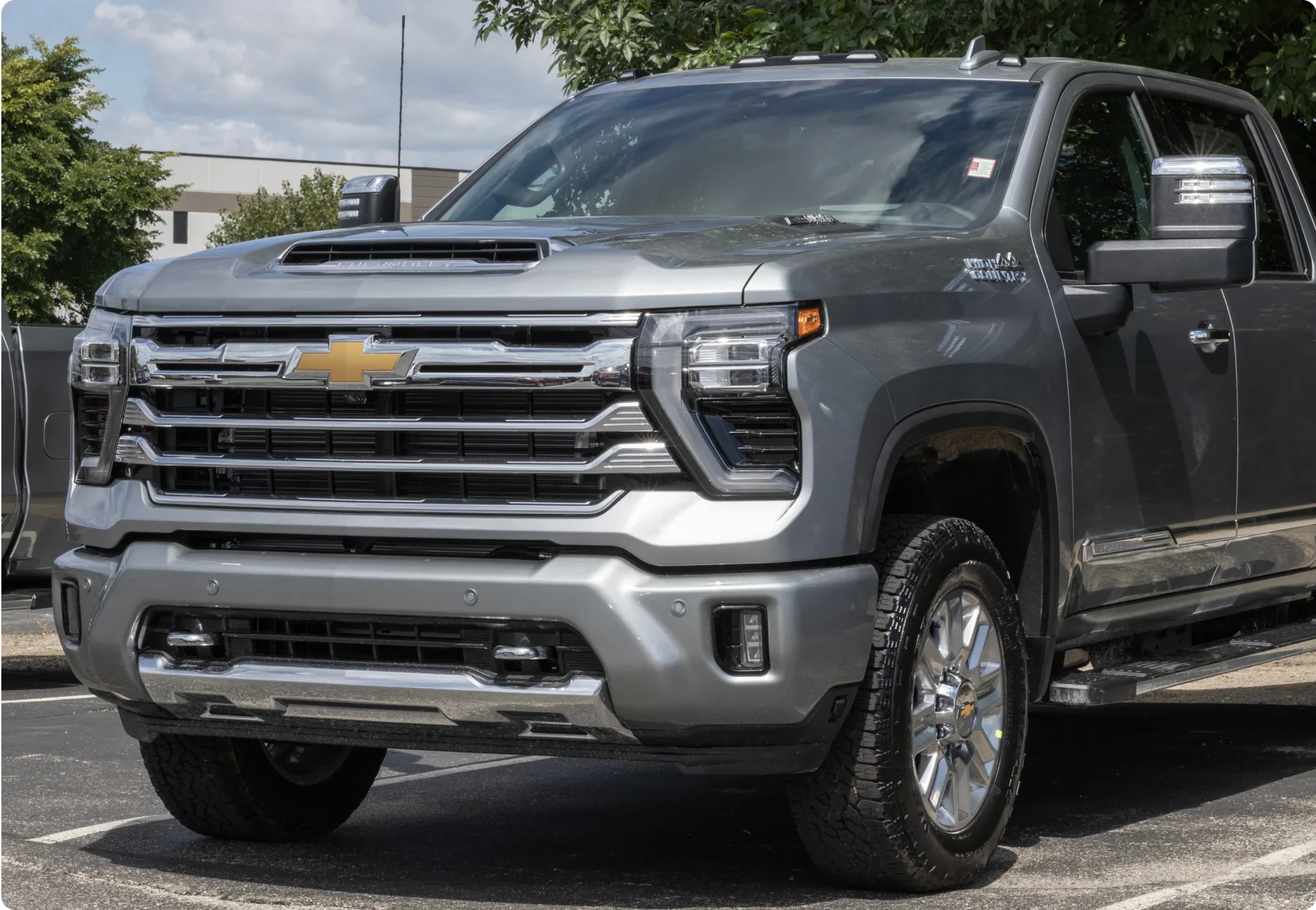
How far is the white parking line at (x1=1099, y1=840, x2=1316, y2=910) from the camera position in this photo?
4.79 metres

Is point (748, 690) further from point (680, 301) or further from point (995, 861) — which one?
point (995, 861)

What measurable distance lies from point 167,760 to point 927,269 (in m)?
2.44

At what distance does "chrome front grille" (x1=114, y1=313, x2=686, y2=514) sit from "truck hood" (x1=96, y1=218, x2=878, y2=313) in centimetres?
4

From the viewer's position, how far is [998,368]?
5113mm

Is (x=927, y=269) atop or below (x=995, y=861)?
atop

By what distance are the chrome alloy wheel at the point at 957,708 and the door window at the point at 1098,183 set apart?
117 cm

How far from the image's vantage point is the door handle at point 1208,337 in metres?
6.03

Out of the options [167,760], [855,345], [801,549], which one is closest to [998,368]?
[855,345]

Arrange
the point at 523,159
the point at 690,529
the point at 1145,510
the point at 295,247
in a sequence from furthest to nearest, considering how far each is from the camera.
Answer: the point at 523,159 < the point at 1145,510 < the point at 295,247 < the point at 690,529

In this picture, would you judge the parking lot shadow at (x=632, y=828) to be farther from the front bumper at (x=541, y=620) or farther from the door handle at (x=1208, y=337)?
the door handle at (x=1208, y=337)

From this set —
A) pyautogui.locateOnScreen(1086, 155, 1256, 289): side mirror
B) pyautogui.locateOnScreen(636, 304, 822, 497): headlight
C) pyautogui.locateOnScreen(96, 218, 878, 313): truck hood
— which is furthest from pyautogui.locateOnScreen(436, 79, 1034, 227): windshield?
pyautogui.locateOnScreen(636, 304, 822, 497): headlight

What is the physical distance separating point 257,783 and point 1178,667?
266 cm

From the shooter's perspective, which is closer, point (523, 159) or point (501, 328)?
point (501, 328)

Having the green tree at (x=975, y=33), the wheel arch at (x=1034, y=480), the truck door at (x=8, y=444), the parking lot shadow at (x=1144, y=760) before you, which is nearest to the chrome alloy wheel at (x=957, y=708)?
the wheel arch at (x=1034, y=480)
